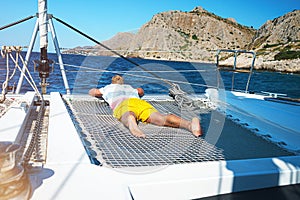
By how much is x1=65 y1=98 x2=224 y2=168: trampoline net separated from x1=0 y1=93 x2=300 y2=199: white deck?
16 centimetres

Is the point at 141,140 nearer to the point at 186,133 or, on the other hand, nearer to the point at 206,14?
the point at 186,133

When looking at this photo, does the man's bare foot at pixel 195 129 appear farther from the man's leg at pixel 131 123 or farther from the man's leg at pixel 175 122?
the man's leg at pixel 131 123

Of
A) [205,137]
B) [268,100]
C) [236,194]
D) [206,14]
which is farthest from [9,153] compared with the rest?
[206,14]

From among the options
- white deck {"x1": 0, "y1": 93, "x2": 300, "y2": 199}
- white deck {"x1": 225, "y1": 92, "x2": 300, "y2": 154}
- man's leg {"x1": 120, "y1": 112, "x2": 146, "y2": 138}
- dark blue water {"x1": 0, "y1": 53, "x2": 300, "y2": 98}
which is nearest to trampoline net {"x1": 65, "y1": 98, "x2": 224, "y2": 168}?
man's leg {"x1": 120, "y1": 112, "x2": 146, "y2": 138}

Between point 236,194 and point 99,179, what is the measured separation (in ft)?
2.06

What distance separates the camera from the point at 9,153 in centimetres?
83

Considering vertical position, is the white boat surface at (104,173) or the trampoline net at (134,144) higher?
the white boat surface at (104,173)

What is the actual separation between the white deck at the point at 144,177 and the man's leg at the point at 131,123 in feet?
1.78

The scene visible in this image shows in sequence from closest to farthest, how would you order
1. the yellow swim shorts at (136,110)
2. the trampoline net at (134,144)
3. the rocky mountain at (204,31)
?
1. the trampoline net at (134,144)
2. the yellow swim shorts at (136,110)
3. the rocky mountain at (204,31)

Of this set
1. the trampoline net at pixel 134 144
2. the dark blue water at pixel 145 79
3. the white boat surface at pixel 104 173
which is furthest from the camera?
the dark blue water at pixel 145 79

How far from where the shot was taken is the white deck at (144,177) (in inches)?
39.2

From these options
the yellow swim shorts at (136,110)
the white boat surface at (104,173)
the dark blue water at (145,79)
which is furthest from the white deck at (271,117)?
the yellow swim shorts at (136,110)

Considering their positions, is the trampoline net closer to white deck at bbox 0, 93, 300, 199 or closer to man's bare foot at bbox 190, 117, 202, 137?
man's bare foot at bbox 190, 117, 202, 137

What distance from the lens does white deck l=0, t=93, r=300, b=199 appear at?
100 cm
